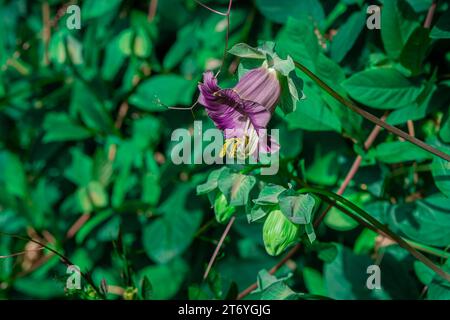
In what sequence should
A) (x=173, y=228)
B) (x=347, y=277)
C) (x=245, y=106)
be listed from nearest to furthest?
(x=245, y=106) < (x=347, y=277) < (x=173, y=228)

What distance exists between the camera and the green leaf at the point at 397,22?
27.7 inches

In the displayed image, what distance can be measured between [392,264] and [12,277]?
1.95 feet

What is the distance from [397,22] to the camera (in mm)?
708

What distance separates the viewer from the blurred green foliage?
710 mm

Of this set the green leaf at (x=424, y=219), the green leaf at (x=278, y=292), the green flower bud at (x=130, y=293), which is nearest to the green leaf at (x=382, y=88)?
the green leaf at (x=424, y=219)

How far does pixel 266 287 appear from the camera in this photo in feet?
2.18

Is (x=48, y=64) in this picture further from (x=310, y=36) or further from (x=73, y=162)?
(x=310, y=36)

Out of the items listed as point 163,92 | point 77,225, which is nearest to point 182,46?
point 163,92

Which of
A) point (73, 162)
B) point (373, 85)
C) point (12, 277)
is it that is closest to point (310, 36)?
point (373, 85)

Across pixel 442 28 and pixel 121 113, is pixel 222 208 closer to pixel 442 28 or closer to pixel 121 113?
pixel 442 28

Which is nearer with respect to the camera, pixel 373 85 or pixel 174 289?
pixel 373 85

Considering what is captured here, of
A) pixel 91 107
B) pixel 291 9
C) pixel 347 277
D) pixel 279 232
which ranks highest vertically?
pixel 291 9

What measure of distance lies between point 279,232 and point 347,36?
29 cm
